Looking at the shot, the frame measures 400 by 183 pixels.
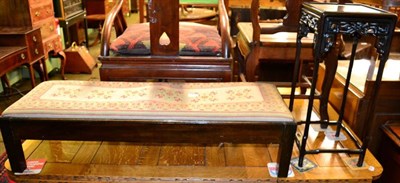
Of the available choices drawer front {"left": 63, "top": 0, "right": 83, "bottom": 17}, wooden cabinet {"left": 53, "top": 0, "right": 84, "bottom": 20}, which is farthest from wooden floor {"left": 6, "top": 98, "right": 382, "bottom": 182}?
drawer front {"left": 63, "top": 0, "right": 83, "bottom": 17}

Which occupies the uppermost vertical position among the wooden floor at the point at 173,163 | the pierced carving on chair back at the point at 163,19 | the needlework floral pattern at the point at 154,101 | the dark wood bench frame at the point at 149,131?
the pierced carving on chair back at the point at 163,19

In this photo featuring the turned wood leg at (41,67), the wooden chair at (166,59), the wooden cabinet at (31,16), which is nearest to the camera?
the wooden chair at (166,59)

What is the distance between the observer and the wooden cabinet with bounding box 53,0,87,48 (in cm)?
377

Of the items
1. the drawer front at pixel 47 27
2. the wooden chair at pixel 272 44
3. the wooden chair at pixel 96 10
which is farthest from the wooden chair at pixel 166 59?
the wooden chair at pixel 96 10

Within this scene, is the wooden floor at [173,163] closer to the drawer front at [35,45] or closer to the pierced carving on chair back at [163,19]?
the pierced carving on chair back at [163,19]

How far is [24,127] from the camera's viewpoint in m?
1.34

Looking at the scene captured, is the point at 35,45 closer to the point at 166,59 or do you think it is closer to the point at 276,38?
the point at 166,59

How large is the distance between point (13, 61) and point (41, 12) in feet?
2.58

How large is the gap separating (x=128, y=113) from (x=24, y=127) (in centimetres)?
43

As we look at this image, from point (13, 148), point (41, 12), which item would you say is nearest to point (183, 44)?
point (13, 148)

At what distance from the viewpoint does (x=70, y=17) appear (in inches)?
156

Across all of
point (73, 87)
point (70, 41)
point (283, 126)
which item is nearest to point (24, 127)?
point (73, 87)

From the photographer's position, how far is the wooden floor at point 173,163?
146 cm

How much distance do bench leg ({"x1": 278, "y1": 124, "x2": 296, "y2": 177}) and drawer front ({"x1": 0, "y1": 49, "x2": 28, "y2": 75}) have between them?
2.04 metres
